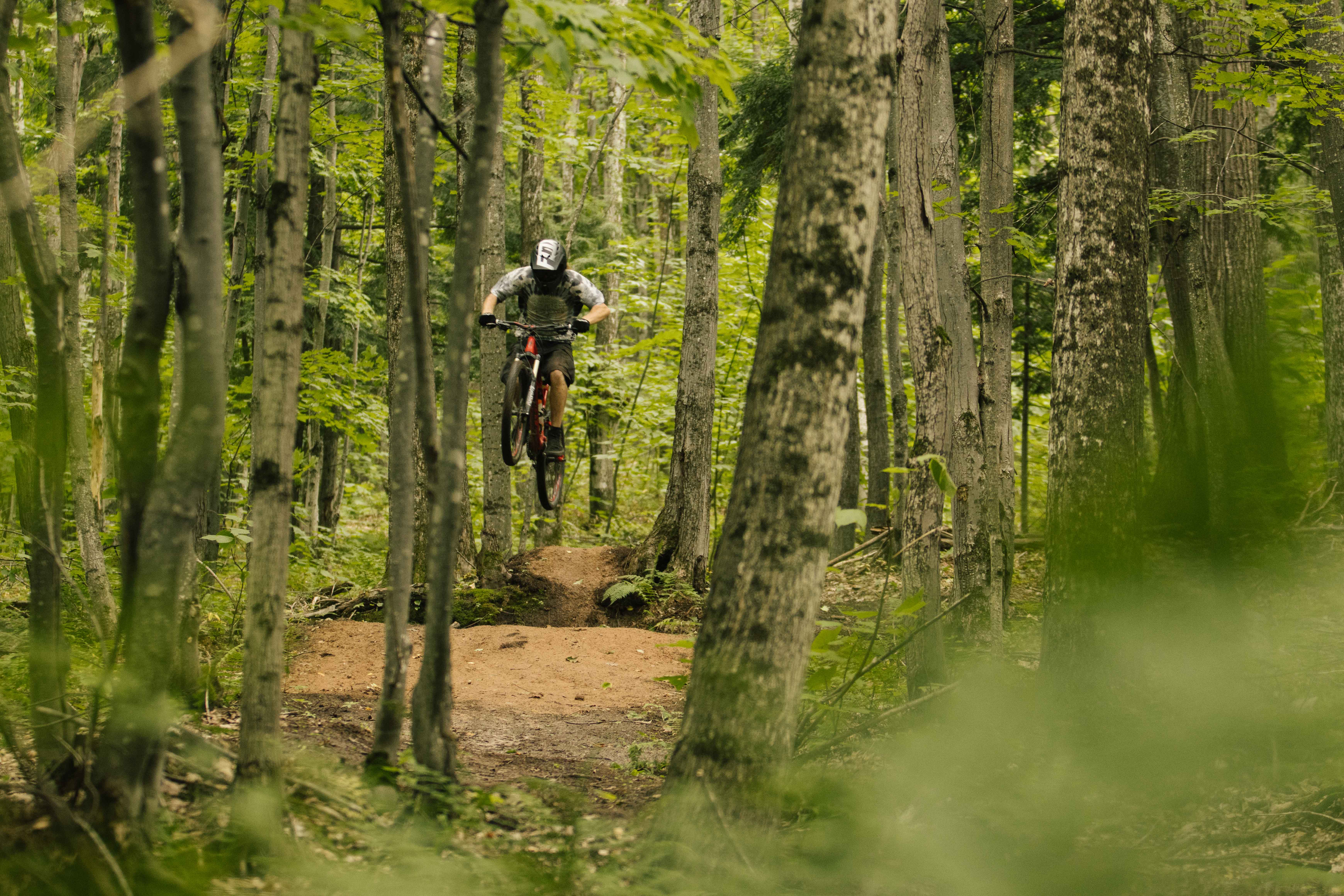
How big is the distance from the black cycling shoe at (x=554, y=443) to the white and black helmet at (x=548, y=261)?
143 cm

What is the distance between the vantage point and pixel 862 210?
2.65 meters

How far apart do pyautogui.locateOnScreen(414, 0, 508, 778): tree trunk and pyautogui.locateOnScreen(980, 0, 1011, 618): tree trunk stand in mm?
3853

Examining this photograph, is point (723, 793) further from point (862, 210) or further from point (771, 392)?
point (862, 210)

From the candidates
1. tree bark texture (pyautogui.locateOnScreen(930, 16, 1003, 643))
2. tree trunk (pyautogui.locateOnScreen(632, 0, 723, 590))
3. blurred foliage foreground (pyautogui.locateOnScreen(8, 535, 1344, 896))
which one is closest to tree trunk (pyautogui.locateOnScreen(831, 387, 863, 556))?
tree trunk (pyautogui.locateOnScreen(632, 0, 723, 590))

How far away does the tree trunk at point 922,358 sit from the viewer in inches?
174

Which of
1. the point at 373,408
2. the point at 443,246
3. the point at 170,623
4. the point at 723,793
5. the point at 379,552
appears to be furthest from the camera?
the point at 443,246

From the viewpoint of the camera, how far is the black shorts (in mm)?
7387

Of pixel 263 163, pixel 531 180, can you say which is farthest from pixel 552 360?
pixel 531 180

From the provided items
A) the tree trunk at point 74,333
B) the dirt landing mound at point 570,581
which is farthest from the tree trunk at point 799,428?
the dirt landing mound at point 570,581

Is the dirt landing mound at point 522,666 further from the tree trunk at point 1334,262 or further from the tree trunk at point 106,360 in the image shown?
the tree trunk at point 1334,262

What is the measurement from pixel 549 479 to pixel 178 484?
5849mm

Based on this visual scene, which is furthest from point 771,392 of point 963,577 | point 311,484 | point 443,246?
point 443,246

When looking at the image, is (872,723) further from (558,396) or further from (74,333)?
(74,333)

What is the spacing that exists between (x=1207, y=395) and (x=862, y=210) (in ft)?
4.27
